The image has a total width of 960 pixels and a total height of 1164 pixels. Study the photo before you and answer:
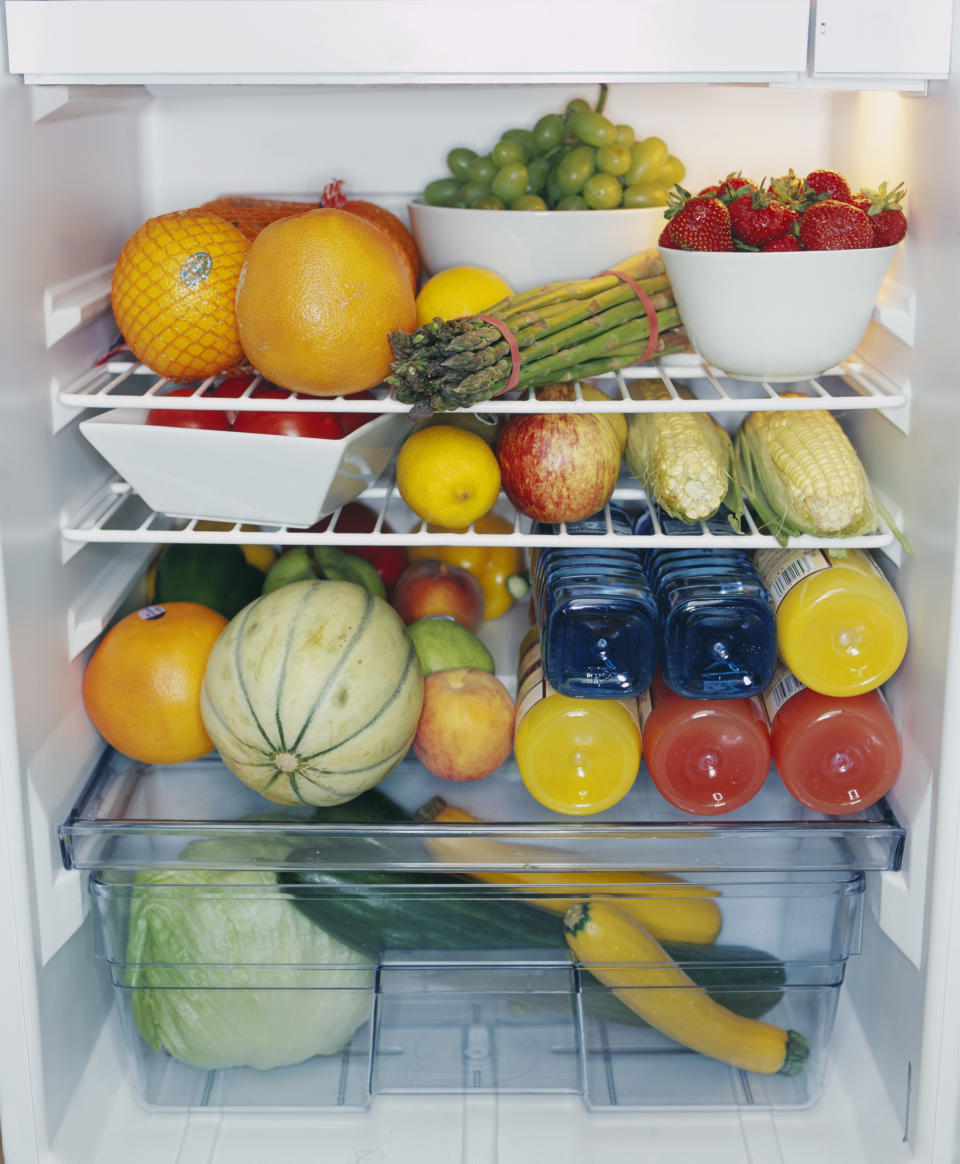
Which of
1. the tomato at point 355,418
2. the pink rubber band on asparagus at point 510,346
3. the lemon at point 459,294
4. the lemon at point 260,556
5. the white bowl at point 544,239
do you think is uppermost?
the white bowl at point 544,239

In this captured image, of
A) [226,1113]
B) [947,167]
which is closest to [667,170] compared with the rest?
[947,167]

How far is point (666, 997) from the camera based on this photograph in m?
1.14

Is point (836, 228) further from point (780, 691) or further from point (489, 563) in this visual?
point (489, 563)

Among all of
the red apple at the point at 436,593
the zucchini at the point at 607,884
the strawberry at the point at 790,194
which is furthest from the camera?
the red apple at the point at 436,593

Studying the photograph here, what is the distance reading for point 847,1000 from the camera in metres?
1.27

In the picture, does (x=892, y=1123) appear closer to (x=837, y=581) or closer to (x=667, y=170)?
(x=837, y=581)

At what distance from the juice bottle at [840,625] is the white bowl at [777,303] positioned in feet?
0.64

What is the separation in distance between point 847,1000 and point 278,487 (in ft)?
2.80

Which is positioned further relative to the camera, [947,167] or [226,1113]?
[226,1113]

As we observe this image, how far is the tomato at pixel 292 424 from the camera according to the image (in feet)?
3.59

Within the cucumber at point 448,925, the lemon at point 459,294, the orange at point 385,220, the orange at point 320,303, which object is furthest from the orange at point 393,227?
the cucumber at point 448,925

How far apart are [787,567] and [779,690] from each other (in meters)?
0.13

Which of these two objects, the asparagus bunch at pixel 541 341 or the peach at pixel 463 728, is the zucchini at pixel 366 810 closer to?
the peach at pixel 463 728

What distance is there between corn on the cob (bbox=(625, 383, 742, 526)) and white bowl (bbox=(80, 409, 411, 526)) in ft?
0.90
